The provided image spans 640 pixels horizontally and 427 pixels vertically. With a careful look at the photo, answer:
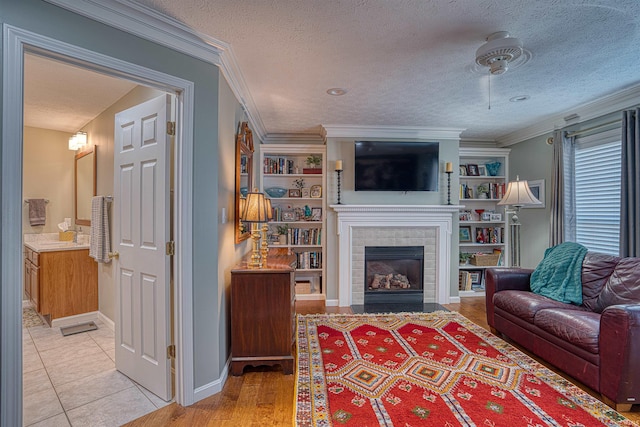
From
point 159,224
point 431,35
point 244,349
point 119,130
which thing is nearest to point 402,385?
point 244,349

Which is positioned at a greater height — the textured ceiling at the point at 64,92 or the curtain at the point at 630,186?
the textured ceiling at the point at 64,92

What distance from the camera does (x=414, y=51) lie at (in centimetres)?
224

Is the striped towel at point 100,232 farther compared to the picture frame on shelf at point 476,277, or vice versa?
the picture frame on shelf at point 476,277

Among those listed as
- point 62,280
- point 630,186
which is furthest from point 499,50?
point 62,280

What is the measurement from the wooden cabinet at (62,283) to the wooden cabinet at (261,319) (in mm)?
2361

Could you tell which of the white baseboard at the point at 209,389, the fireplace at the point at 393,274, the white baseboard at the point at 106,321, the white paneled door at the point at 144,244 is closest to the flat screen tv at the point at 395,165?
the fireplace at the point at 393,274

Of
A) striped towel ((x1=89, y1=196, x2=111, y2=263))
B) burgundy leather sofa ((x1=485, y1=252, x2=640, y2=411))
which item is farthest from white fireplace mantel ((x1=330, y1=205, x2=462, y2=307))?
striped towel ((x1=89, y1=196, x2=111, y2=263))

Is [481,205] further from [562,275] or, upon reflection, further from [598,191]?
[562,275]

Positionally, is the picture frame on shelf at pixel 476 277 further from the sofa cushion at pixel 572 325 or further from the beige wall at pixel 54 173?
the beige wall at pixel 54 173

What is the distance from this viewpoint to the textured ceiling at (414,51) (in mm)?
1772

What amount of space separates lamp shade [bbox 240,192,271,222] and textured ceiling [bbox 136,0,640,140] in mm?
1067

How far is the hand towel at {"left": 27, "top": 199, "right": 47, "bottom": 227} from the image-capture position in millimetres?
4102

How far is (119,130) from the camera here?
2.38m

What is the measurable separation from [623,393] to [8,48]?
3.78 metres
